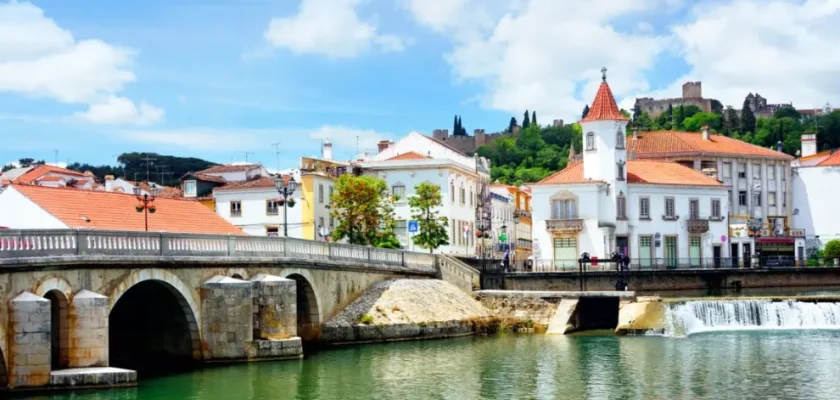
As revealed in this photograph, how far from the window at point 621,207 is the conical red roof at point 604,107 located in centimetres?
541

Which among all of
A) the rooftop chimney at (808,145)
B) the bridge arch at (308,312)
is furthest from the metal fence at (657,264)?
the rooftop chimney at (808,145)

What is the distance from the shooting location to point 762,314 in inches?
2170

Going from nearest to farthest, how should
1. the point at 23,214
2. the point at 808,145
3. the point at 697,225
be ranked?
the point at 23,214, the point at 697,225, the point at 808,145

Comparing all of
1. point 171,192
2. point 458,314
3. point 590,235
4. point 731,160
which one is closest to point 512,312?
point 458,314

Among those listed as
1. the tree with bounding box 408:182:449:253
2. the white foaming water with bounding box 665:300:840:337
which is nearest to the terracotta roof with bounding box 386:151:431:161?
the tree with bounding box 408:182:449:253

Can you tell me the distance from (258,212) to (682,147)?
37.2m

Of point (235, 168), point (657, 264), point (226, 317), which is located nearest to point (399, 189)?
point (235, 168)

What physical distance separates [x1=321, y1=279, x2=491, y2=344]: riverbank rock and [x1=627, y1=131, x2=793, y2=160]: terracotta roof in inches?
1818

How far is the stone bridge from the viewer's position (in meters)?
31.0

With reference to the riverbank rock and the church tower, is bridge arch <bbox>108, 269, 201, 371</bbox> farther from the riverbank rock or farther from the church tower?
the church tower

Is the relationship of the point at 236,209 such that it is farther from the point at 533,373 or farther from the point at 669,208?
the point at 533,373

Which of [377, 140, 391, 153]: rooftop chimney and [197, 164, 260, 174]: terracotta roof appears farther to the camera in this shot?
[377, 140, 391, 153]: rooftop chimney

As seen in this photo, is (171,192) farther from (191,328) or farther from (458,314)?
(191,328)

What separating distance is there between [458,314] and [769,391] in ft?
67.3
